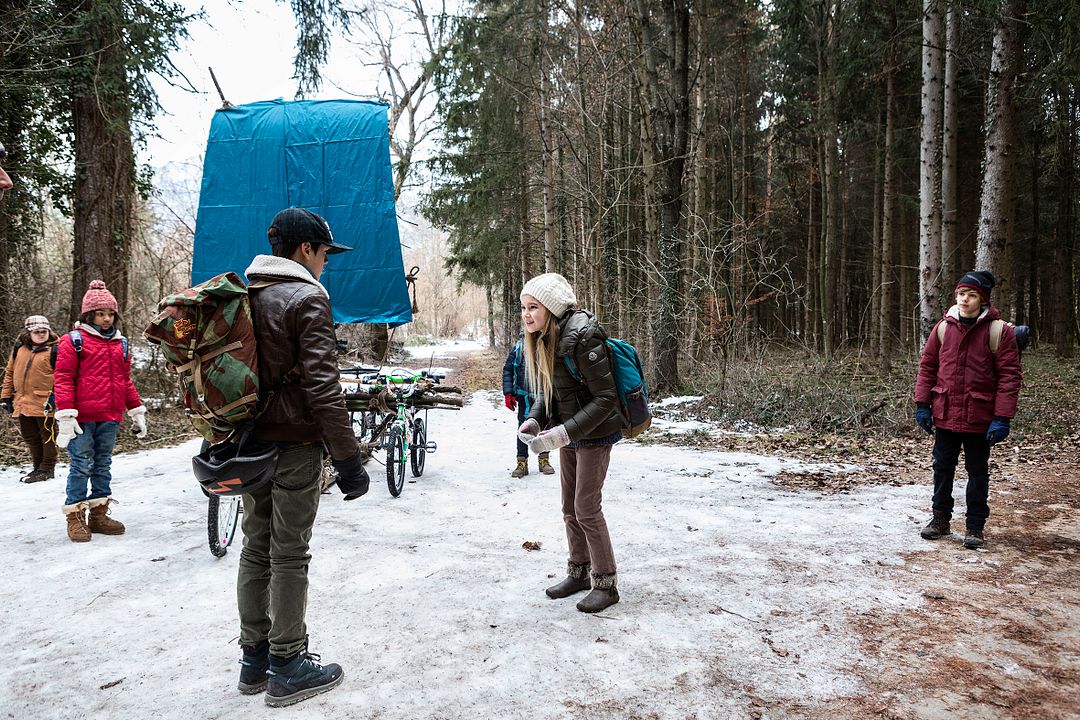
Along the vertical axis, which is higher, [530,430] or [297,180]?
[297,180]

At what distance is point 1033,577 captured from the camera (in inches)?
156

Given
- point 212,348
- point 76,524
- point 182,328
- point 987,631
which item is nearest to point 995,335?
point 987,631

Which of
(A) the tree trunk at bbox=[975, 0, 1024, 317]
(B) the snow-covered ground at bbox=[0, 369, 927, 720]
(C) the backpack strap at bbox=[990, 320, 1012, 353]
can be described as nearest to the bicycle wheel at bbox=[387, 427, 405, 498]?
(B) the snow-covered ground at bbox=[0, 369, 927, 720]

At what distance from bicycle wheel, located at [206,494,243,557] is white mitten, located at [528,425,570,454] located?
248cm

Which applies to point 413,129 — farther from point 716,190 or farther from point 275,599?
point 275,599

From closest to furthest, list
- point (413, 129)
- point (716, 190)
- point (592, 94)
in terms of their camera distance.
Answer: point (592, 94) → point (716, 190) → point (413, 129)

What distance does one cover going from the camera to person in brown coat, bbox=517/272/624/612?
3398 millimetres

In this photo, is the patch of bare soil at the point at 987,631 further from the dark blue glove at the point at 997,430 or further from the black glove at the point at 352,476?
the black glove at the point at 352,476

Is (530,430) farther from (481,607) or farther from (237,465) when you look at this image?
(237,465)

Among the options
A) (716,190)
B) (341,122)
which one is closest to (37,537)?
(341,122)

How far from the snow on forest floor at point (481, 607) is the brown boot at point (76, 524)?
68 mm

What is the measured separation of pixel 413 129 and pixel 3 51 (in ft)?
52.4

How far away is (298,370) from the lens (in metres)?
2.57

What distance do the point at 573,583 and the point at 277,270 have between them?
8.32ft
